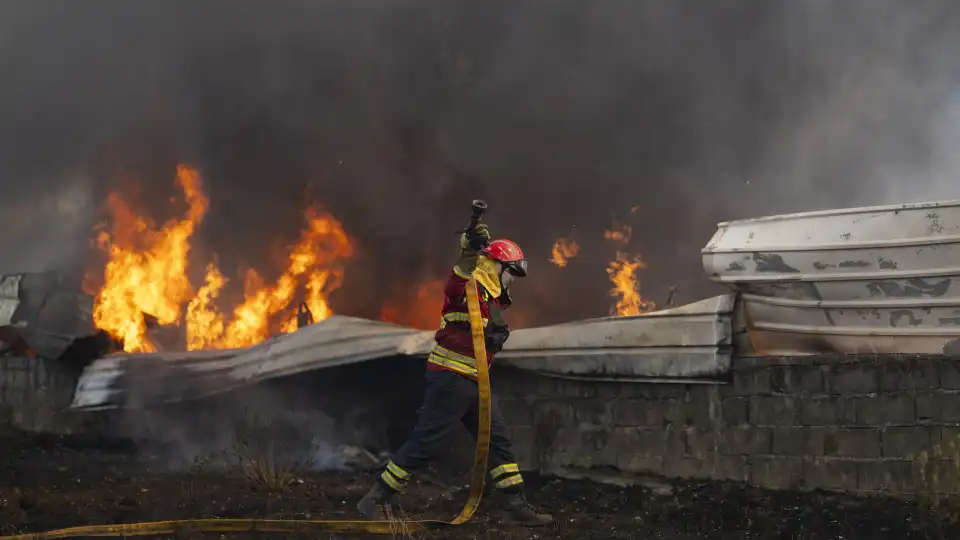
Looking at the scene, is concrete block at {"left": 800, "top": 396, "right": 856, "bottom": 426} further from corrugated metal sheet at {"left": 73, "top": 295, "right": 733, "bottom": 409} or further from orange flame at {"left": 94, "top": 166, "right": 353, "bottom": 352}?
orange flame at {"left": 94, "top": 166, "right": 353, "bottom": 352}

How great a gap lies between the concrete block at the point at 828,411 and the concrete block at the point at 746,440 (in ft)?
1.02

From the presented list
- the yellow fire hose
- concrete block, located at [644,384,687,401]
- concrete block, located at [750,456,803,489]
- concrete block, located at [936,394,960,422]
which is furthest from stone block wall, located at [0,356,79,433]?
concrete block, located at [936,394,960,422]

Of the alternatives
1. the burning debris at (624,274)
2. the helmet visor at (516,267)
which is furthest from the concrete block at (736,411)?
the burning debris at (624,274)

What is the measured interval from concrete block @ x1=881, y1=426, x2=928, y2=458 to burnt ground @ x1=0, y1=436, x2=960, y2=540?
0.34 metres

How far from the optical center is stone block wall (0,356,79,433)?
400 inches

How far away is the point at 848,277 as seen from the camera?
699 centimetres

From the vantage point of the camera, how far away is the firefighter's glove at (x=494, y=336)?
705cm

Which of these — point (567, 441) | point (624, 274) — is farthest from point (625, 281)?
point (567, 441)

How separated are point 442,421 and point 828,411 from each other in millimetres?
2737

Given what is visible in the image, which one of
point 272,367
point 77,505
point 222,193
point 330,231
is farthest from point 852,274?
point 222,193

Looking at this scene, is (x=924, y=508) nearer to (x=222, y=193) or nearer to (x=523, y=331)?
(x=523, y=331)

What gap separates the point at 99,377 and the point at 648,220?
7590 mm

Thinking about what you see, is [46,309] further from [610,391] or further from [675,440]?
[675,440]

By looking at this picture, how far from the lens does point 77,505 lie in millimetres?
7383
